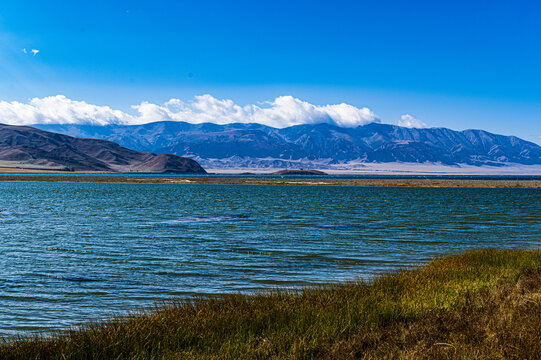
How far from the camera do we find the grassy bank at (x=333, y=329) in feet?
27.1

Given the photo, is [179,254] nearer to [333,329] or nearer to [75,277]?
[75,277]

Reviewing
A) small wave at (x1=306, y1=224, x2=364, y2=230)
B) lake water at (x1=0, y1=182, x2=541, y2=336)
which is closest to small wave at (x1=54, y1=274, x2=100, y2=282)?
lake water at (x1=0, y1=182, x2=541, y2=336)

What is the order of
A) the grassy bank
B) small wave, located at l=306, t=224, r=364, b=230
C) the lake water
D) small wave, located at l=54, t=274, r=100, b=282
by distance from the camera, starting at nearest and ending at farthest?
the grassy bank, the lake water, small wave, located at l=54, t=274, r=100, b=282, small wave, located at l=306, t=224, r=364, b=230

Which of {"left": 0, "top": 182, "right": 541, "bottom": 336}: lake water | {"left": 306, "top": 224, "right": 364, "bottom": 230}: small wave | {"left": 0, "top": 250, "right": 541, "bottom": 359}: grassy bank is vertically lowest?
{"left": 306, "top": 224, "right": 364, "bottom": 230}: small wave

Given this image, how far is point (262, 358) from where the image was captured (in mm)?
8039

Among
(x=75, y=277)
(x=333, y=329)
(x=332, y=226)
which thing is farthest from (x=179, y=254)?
(x=332, y=226)

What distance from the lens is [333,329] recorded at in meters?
9.38

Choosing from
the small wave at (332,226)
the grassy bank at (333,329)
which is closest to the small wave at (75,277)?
the grassy bank at (333,329)

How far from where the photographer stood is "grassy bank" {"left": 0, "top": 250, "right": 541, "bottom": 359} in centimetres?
826

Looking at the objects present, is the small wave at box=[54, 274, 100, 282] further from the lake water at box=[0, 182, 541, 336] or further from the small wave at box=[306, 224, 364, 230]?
the small wave at box=[306, 224, 364, 230]

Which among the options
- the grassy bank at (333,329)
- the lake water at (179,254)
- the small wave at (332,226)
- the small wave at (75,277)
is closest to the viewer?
the grassy bank at (333,329)

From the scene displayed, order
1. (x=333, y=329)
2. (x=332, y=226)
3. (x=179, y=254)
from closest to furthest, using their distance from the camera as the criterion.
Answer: (x=333, y=329)
(x=179, y=254)
(x=332, y=226)

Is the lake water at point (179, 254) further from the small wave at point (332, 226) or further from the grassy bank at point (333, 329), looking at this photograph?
Answer: the grassy bank at point (333, 329)

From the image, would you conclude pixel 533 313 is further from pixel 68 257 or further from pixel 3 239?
pixel 3 239
